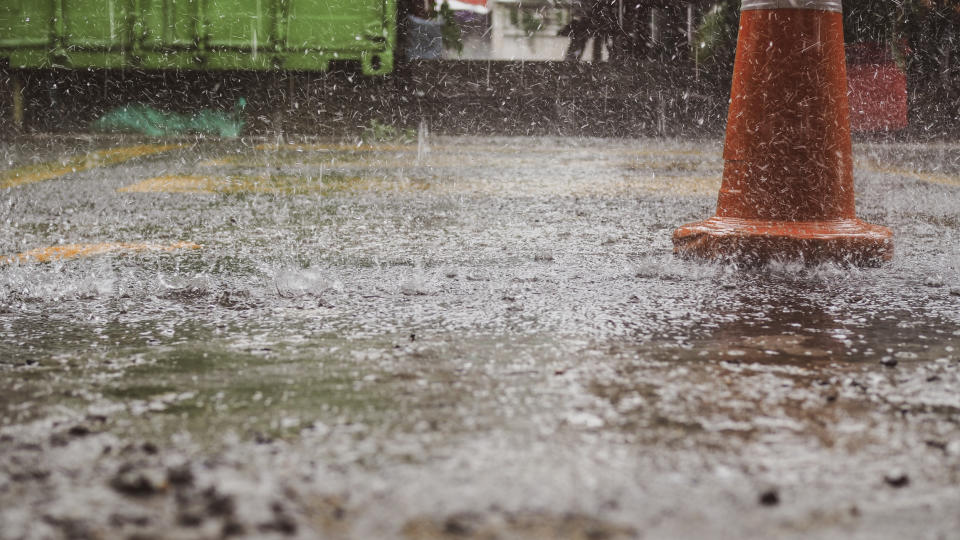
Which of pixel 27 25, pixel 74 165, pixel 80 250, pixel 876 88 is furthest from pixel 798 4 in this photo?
pixel 27 25

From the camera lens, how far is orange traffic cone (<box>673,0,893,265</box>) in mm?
3475

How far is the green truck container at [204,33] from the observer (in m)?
11.4

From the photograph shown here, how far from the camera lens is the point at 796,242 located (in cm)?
338

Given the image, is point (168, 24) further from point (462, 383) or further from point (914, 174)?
point (462, 383)

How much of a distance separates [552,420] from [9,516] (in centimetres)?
88

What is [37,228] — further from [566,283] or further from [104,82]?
[104,82]

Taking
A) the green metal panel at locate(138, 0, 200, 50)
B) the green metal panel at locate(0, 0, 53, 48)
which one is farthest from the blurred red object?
the green metal panel at locate(0, 0, 53, 48)

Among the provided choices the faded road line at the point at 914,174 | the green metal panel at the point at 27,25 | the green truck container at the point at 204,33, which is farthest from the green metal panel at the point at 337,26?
the faded road line at the point at 914,174

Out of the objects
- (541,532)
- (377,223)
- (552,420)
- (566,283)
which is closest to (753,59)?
(566,283)

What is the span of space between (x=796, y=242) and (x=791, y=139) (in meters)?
0.38

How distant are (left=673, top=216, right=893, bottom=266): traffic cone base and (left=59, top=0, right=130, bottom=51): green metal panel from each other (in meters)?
9.67

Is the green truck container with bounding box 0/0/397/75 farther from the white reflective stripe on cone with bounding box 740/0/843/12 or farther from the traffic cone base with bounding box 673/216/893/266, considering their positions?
the traffic cone base with bounding box 673/216/893/266

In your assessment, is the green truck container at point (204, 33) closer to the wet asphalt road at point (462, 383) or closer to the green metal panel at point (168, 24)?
the green metal panel at point (168, 24)

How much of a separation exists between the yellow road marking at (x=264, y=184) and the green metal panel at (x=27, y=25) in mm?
6284
